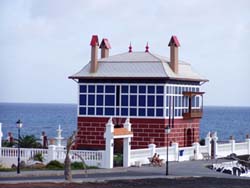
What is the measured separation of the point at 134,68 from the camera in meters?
54.4

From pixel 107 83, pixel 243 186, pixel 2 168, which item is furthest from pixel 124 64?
pixel 243 186

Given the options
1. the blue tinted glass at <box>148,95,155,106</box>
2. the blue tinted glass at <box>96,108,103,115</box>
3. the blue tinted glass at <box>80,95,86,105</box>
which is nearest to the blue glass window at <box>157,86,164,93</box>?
the blue tinted glass at <box>148,95,155,106</box>

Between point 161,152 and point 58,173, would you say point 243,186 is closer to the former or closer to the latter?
point 58,173

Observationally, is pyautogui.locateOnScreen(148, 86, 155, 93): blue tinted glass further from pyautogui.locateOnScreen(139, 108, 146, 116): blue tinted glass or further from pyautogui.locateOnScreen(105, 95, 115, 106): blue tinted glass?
pyautogui.locateOnScreen(105, 95, 115, 106): blue tinted glass

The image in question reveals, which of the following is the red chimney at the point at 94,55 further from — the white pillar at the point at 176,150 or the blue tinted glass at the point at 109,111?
the white pillar at the point at 176,150

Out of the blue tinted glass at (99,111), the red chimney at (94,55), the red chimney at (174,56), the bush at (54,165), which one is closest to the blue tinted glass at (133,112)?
the blue tinted glass at (99,111)

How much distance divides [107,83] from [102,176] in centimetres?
1456

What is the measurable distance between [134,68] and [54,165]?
11868 mm

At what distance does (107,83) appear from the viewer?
54.2 meters

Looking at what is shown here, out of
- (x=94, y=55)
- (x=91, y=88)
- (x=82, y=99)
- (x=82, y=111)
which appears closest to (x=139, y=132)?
(x=82, y=111)

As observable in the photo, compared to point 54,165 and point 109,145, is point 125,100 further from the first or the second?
point 54,165

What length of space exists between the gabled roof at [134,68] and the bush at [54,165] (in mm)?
10523

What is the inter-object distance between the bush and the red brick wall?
30.7 feet

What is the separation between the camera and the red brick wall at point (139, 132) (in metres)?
53.2
